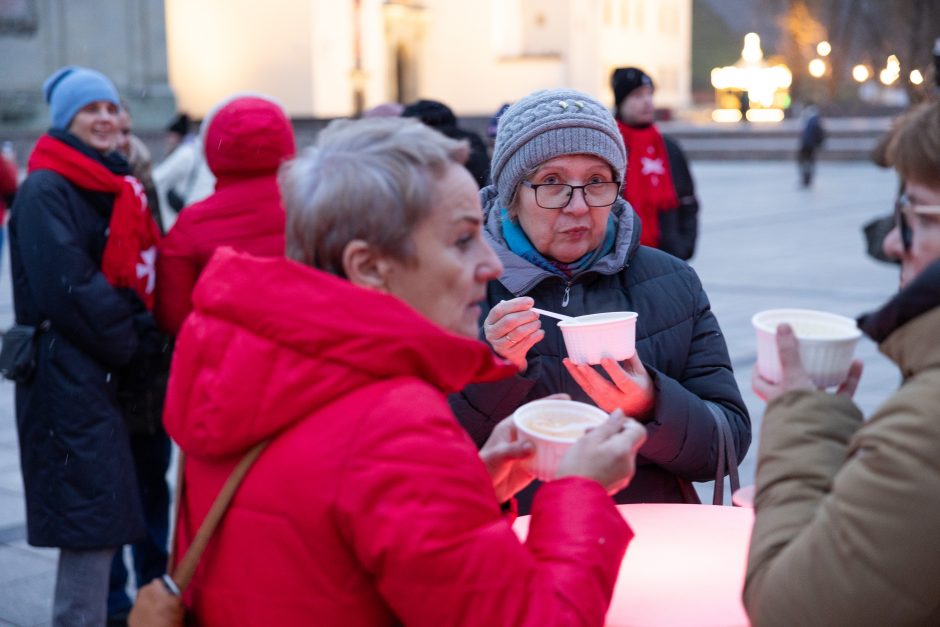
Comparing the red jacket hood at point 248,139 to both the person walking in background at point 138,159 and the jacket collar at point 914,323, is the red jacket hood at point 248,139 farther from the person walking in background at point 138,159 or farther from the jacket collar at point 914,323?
the jacket collar at point 914,323

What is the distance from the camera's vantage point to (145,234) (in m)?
4.18

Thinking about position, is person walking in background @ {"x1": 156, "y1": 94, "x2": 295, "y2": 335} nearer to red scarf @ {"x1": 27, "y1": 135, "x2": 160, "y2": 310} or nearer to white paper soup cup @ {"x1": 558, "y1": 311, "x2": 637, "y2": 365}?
red scarf @ {"x1": 27, "y1": 135, "x2": 160, "y2": 310}

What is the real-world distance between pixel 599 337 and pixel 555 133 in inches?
25.2

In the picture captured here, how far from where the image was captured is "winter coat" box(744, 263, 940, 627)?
1459 mm

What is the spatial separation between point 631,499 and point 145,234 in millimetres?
2187

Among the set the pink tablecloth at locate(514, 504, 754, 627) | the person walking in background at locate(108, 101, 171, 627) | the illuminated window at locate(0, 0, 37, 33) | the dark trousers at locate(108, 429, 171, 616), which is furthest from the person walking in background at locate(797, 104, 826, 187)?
the pink tablecloth at locate(514, 504, 754, 627)

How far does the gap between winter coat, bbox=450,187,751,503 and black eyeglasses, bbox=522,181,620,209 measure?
100 millimetres

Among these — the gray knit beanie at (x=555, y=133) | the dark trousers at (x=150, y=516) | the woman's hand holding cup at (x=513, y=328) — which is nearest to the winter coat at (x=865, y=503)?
the woman's hand holding cup at (x=513, y=328)

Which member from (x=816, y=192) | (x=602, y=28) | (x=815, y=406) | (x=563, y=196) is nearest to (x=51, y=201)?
(x=563, y=196)

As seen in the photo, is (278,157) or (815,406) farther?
(278,157)

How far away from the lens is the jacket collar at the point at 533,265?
2766mm

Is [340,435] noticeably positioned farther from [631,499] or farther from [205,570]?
[631,499]

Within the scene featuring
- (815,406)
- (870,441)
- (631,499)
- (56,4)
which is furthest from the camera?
(56,4)

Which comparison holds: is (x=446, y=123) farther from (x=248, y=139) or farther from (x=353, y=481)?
(x=353, y=481)
